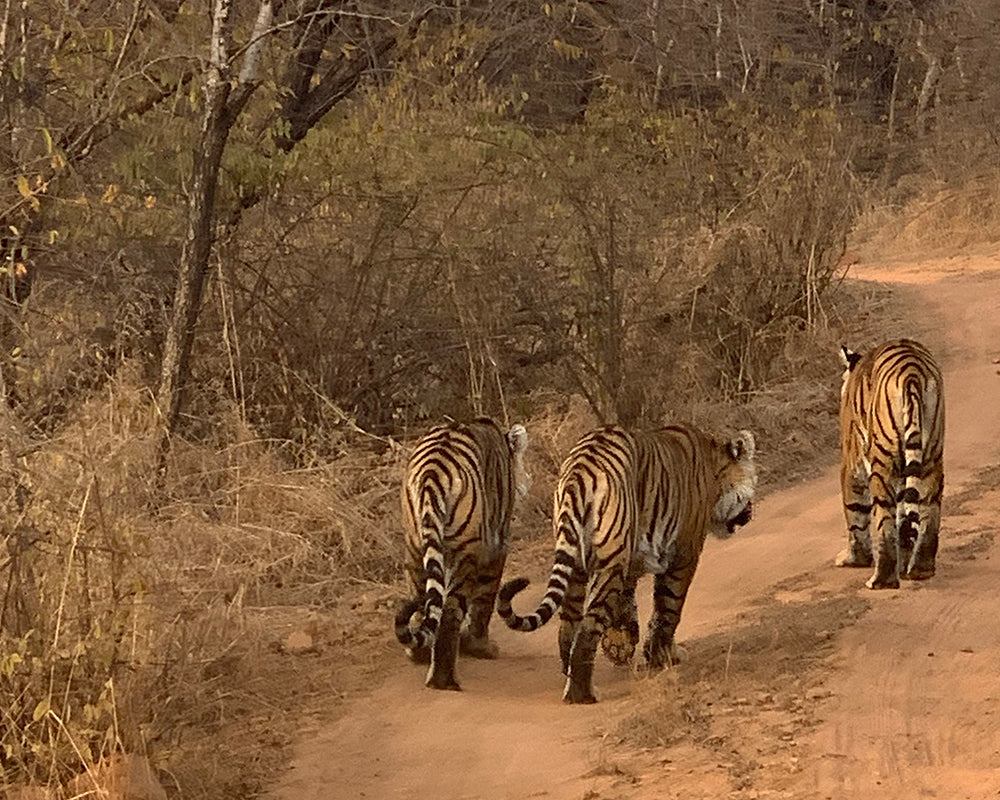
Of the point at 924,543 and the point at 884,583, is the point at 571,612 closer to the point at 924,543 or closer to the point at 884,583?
the point at 884,583

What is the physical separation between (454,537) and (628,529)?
810 mm

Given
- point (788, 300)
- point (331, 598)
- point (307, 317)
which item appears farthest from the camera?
point (788, 300)

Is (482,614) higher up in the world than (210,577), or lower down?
lower down

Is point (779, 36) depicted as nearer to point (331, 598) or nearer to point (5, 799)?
point (331, 598)

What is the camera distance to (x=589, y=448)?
7.45 m

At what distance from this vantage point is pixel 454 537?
24.9ft

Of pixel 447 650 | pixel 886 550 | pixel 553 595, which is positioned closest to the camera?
pixel 553 595

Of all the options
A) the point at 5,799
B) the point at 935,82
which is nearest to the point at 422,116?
the point at 5,799

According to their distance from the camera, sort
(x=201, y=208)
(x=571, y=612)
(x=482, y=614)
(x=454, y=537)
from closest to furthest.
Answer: (x=571, y=612) < (x=454, y=537) < (x=482, y=614) < (x=201, y=208)

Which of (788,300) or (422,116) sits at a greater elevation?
(422,116)

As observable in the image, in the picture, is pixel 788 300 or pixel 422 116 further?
pixel 788 300

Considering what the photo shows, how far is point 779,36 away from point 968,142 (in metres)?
3.28

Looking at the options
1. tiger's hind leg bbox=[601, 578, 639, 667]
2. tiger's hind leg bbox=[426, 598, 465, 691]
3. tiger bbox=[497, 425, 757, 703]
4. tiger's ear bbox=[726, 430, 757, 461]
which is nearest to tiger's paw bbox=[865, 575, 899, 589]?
tiger bbox=[497, 425, 757, 703]

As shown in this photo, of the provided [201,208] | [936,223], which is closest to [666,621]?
[201,208]
